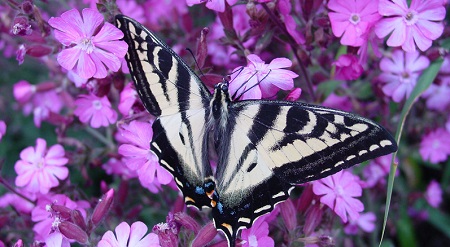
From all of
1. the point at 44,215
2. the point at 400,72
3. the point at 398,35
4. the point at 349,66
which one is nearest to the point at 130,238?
the point at 44,215

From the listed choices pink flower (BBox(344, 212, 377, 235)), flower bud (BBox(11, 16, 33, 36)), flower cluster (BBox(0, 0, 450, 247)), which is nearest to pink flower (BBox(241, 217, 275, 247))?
flower cluster (BBox(0, 0, 450, 247))

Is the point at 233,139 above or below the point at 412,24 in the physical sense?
below

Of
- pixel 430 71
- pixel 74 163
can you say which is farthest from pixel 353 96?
pixel 74 163

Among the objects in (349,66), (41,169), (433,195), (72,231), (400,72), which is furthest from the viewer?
(433,195)

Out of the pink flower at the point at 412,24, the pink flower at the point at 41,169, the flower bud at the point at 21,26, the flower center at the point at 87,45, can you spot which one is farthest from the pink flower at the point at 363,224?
the flower bud at the point at 21,26

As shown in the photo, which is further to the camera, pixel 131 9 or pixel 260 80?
pixel 131 9

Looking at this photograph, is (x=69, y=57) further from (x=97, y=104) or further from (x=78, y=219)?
(x=78, y=219)

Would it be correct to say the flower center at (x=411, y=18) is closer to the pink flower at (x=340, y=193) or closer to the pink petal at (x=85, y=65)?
the pink flower at (x=340, y=193)
